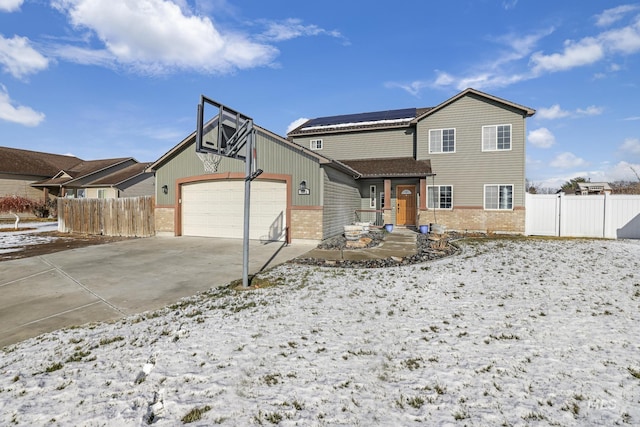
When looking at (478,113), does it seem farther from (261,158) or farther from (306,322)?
(306,322)

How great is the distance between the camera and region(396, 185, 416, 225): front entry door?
675 inches

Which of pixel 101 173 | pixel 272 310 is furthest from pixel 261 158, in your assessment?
pixel 101 173

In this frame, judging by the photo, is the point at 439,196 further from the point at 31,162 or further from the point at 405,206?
the point at 31,162

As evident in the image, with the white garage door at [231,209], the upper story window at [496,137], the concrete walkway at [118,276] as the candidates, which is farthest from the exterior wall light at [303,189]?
the upper story window at [496,137]

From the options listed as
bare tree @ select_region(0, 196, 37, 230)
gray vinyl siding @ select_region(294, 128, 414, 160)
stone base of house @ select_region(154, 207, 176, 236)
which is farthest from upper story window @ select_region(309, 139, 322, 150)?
bare tree @ select_region(0, 196, 37, 230)

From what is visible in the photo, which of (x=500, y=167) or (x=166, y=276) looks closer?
(x=166, y=276)

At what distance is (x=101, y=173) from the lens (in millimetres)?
26359

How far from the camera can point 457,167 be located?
15953 mm

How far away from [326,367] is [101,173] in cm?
3128

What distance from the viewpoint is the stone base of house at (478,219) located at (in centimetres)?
1488

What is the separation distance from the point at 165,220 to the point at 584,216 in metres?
20.8

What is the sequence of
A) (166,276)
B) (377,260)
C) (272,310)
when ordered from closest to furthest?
(272,310) < (166,276) < (377,260)

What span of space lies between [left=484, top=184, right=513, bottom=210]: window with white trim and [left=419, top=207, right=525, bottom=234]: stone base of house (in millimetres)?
314

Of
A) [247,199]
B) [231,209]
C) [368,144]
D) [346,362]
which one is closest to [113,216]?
[231,209]
